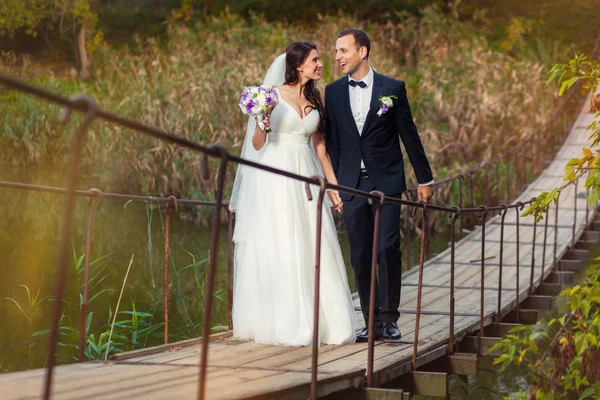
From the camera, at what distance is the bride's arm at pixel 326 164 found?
4379 millimetres

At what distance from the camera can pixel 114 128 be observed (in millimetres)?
12828

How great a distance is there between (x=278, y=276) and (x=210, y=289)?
1665 millimetres

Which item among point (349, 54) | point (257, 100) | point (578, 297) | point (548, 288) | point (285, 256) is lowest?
point (548, 288)

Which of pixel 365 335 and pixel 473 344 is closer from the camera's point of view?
pixel 365 335

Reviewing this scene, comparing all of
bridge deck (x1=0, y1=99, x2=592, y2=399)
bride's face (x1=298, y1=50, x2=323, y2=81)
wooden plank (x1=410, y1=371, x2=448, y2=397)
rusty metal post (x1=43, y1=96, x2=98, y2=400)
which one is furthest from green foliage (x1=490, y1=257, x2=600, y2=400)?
rusty metal post (x1=43, y1=96, x2=98, y2=400)

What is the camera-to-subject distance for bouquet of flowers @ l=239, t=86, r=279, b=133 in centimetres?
412

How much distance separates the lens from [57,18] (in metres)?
24.8

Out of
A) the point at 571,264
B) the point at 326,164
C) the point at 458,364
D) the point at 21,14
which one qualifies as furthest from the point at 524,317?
the point at 21,14

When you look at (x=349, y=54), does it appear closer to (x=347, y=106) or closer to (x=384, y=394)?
(x=347, y=106)

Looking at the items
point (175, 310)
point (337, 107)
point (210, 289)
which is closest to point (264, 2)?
point (175, 310)

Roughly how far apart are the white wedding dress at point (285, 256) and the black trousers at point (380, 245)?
0.35ft

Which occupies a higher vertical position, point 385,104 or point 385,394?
point 385,104

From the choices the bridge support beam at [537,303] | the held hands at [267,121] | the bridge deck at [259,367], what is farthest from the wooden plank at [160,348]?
the bridge support beam at [537,303]

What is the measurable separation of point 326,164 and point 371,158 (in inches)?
8.0
